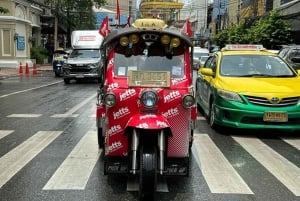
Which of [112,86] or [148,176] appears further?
[112,86]

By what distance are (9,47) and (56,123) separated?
28414 mm

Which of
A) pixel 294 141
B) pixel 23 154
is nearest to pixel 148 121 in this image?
pixel 23 154

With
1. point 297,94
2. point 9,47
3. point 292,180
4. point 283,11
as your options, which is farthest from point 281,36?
point 292,180

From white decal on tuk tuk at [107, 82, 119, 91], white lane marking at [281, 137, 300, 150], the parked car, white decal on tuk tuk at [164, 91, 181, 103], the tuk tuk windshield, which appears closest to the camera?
white decal on tuk tuk at [164, 91, 181, 103]

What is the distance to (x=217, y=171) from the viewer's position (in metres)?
6.54

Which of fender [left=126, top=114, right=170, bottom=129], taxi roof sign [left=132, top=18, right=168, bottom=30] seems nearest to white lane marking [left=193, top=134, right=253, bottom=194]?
fender [left=126, top=114, right=170, bottom=129]

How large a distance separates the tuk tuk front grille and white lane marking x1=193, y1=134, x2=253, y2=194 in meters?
1.20

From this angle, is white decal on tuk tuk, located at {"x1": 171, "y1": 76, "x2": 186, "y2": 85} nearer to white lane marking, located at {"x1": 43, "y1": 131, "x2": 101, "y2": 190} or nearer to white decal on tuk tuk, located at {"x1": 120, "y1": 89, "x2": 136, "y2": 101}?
white decal on tuk tuk, located at {"x1": 120, "y1": 89, "x2": 136, "y2": 101}

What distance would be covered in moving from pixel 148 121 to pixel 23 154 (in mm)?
2993

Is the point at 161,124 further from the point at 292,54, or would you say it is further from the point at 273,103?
the point at 292,54

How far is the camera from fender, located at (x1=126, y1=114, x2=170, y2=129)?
5191 millimetres

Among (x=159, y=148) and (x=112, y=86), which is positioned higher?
(x=112, y=86)

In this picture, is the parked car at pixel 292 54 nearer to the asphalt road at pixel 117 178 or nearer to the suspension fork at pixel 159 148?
the asphalt road at pixel 117 178

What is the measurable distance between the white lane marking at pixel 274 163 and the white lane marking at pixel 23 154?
3501 millimetres
